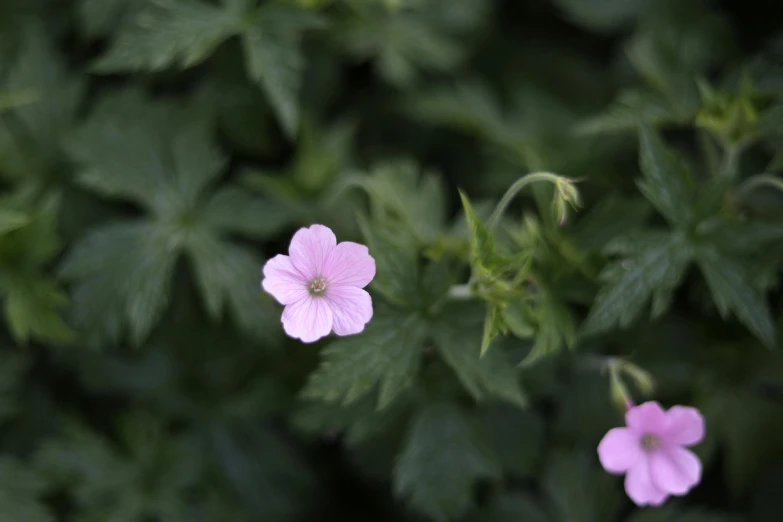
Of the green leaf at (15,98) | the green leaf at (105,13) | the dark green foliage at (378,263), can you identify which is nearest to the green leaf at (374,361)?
the dark green foliage at (378,263)

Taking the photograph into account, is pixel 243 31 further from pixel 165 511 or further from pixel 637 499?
pixel 637 499

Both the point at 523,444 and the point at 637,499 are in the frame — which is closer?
the point at 637,499

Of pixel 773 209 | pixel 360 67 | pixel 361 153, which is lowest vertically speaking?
pixel 773 209

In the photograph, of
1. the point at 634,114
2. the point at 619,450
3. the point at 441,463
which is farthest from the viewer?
the point at 634,114

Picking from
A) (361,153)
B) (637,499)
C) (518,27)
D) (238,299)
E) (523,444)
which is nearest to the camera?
(637,499)

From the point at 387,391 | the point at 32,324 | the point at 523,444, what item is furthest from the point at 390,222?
the point at 32,324

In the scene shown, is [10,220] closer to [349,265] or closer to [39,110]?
[39,110]

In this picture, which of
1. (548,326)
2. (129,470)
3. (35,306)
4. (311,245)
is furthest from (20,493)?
(548,326)
